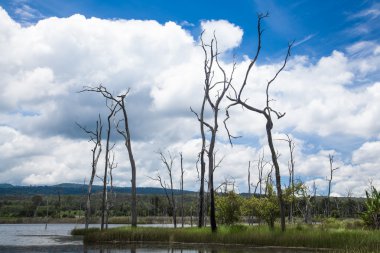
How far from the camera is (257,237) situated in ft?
91.7

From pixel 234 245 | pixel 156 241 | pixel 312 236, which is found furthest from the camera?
pixel 156 241

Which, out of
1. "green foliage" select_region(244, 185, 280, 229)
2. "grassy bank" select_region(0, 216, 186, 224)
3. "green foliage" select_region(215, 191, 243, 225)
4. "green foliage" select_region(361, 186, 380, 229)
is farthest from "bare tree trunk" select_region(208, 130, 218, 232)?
"grassy bank" select_region(0, 216, 186, 224)

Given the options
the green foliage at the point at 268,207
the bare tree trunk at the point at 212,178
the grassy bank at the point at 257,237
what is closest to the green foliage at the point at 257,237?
the grassy bank at the point at 257,237

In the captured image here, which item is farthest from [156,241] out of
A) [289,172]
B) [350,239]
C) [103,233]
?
[289,172]

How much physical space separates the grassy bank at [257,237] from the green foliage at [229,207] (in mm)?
6192

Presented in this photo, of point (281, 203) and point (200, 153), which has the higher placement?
point (200, 153)

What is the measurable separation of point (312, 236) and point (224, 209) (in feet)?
41.3

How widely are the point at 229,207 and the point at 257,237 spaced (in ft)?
31.9

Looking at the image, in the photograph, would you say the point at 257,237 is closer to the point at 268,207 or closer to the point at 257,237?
the point at 257,237

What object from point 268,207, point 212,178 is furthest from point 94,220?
point 268,207

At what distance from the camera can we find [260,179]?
66438 mm

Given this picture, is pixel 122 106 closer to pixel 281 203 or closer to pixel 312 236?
pixel 281 203

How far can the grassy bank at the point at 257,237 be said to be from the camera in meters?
24.0

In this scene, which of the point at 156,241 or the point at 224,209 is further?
the point at 224,209
